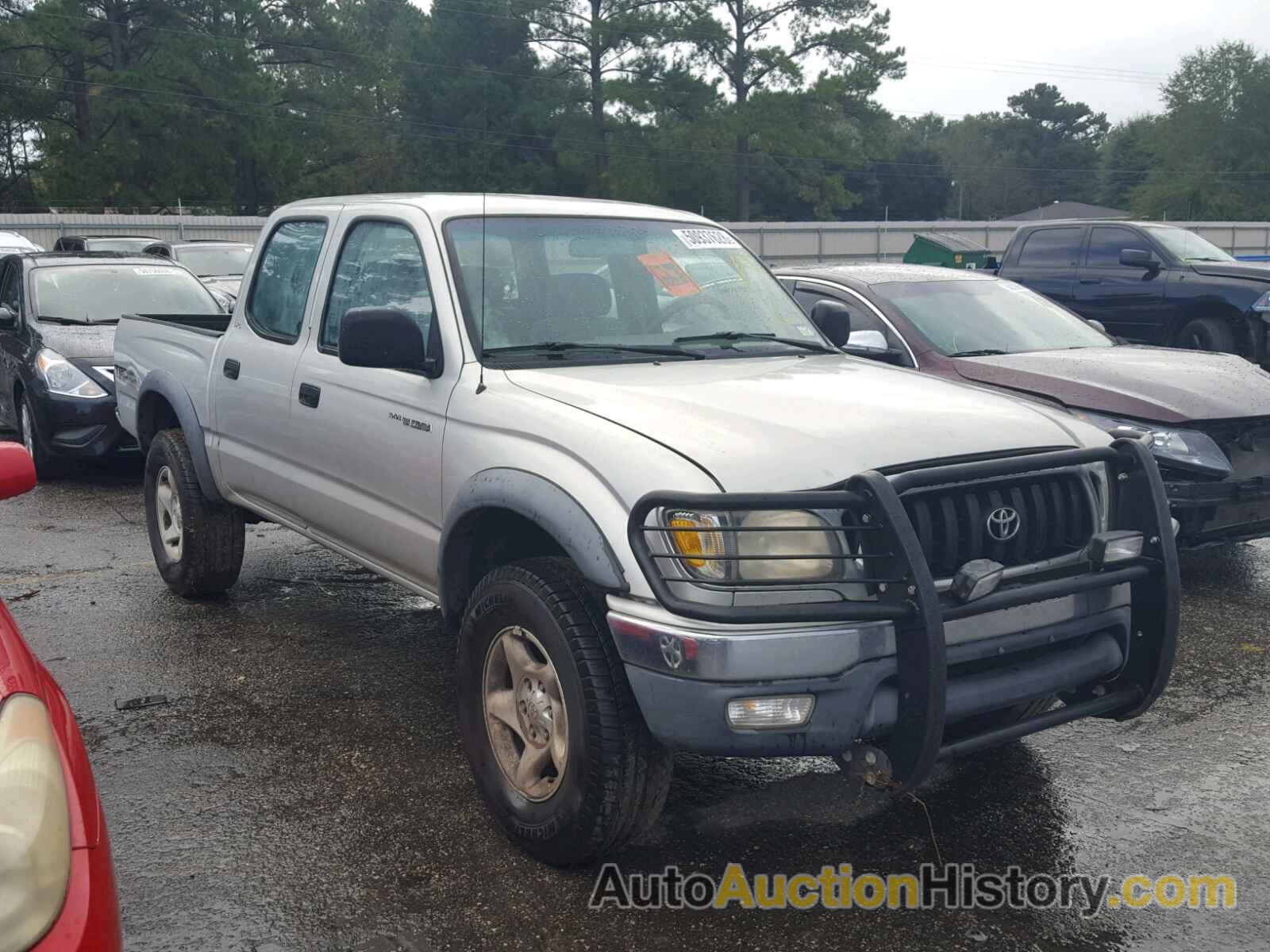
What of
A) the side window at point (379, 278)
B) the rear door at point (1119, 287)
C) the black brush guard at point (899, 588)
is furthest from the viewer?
the rear door at point (1119, 287)

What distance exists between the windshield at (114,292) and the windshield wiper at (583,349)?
7.02 meters

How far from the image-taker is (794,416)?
353 centimetres

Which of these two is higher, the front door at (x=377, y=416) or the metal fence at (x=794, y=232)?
the metal fence at (x=794, y=232)

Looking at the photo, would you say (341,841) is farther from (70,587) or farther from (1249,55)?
(1249,55)

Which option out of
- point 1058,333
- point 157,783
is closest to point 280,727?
point 157,783

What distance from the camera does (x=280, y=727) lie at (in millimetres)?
4594

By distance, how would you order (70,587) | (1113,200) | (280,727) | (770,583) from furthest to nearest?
(1113,200) → (70,587) → (280,727) → (770,583)

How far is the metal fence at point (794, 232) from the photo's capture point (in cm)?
3478

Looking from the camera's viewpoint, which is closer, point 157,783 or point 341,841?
point 341,841

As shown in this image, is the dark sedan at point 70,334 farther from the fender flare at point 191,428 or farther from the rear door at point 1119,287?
the rear door at point 1119,287

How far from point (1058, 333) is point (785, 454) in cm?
489

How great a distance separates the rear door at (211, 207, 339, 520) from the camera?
5094 mm

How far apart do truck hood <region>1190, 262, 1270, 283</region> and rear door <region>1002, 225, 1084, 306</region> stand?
115cm

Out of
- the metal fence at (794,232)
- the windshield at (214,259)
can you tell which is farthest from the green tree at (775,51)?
the windshield at (214,259)
